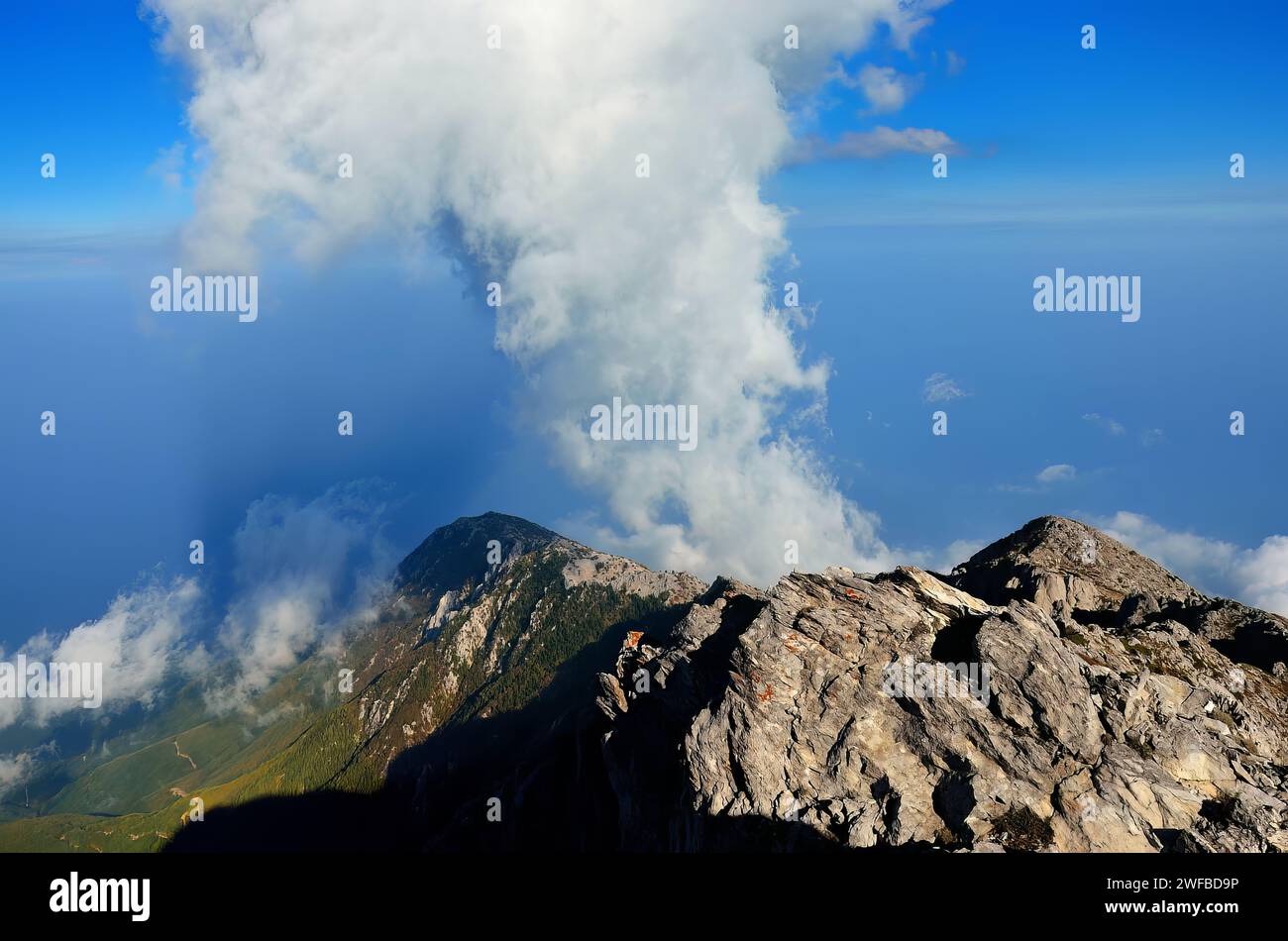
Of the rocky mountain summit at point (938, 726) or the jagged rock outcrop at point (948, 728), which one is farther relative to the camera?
the rocky mountain summit at point (938, 726)

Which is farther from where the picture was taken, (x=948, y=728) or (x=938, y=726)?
(x=938, y=726)

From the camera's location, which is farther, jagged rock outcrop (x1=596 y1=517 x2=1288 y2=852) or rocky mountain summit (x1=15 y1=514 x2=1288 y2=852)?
rocky mountain summit (x1=15 y1=514 x2=1288 y2=852)
